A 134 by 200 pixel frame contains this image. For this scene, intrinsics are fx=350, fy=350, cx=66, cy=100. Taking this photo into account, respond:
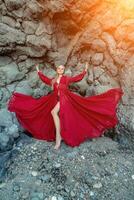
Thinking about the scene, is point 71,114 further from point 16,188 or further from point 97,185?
point 16,188

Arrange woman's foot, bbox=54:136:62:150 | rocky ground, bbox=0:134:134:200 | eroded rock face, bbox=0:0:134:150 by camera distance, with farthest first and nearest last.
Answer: eroded rock face, bbox=0:0:134:150 < woman's foot, bbox=54:136:62:150 < rocky ground, bbox=0:134:134:200

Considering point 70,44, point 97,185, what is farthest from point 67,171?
point 70,44

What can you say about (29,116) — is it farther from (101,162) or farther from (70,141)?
(101,162)

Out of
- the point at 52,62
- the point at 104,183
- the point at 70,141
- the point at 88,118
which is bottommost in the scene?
the point at 104,183

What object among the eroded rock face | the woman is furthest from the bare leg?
the eroded rock face

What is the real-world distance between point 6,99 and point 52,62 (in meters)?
0.89

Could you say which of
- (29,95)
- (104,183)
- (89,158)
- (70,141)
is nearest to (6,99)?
(29,95)

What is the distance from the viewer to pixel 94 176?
396 cm

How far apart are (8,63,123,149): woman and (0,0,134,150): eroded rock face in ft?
0.76

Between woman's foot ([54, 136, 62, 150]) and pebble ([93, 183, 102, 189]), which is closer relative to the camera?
pebble ([93, 183, 102, 189])

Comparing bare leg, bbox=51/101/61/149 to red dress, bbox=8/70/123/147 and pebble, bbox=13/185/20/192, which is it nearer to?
red dress, bbox=8/70/123/147

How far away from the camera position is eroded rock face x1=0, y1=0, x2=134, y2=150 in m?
4.64

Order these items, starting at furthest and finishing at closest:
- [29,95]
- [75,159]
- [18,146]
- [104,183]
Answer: [29,95], [18,146], [75,159], [104,183]

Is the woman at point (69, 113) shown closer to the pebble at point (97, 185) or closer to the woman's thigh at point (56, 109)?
the woman's thigh at point (56, 109)
